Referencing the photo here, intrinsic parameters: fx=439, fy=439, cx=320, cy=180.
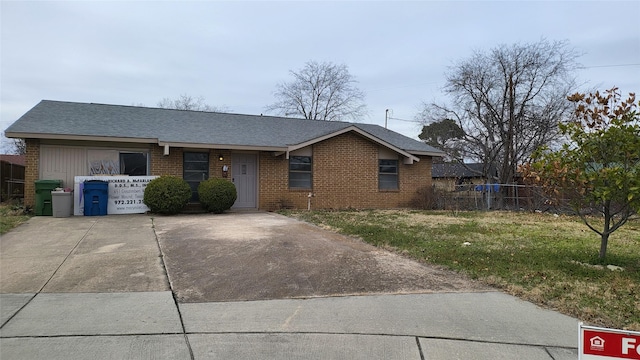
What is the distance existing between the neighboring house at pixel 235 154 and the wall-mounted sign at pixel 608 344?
13962mm

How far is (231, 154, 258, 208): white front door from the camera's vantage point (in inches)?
659

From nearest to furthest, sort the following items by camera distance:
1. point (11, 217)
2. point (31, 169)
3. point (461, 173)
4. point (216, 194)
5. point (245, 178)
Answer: point (11, 217)
point (31, 169)
point (216, 194)
point (245, 178)
point (461, 173)

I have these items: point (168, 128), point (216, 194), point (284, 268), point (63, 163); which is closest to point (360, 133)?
point (216, 194)

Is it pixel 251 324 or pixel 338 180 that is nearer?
pixel 251 324

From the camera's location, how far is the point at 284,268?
6984 millimetres

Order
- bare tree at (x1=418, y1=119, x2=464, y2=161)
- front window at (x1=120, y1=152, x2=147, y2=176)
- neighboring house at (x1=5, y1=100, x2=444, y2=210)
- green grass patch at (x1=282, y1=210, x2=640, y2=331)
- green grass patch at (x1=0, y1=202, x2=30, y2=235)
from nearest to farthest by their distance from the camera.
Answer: green grass patch at (x1=282, y1=210, x2=640, y2=331), green grass patch at (x1=0, y1=202, x2=30, y2=235), neighboring house at (x1=5, y1=100, x2=444, y2=210), front window at (x1=120, y1=152, x2=147, y2=176), bare tree at (x1=418, y1=119, x2=464, y2=161)

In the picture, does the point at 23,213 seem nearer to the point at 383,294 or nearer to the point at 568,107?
the point at 383,294

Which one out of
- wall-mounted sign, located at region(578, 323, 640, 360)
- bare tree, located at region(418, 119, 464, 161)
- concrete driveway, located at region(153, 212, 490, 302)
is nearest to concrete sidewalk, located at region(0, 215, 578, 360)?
concrete driveway, located at region(153, 212, 490, 302)

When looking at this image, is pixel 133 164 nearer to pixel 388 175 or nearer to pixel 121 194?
pixel 121 194

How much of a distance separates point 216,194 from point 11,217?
566 cm

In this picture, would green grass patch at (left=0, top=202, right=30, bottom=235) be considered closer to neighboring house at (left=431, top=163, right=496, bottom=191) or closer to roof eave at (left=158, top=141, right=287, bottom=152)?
roof eave at (left=158, top=141, right=287, bottom=152)

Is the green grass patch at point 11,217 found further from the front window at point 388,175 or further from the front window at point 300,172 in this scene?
the front window at point 388,175

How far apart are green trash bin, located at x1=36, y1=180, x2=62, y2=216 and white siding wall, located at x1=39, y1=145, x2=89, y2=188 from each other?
989 millimetres

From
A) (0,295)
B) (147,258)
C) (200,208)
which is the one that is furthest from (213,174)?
(0,295)
